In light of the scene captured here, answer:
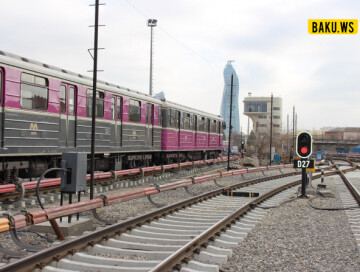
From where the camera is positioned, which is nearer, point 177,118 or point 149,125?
point 149,125

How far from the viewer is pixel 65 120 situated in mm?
14016

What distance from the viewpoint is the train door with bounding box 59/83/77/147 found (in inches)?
546

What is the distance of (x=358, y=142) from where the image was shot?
389 feet

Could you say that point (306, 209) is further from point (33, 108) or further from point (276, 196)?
point (33, 108)

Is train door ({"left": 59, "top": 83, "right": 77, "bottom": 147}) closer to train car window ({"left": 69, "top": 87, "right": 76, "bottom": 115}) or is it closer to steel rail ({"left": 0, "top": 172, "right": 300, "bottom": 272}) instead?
train car window ({"left": 69, "top": 87, "right": 76, "bottom": 115})

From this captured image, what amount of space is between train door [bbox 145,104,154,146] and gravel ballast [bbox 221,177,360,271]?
1039 centimetres

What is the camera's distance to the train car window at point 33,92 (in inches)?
477

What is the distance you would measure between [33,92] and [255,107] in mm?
137373

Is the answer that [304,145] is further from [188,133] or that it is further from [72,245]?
[188,133]

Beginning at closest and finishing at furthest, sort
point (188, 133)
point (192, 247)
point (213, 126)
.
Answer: point (192, 247) < point (188, 133) < point (213, 126)

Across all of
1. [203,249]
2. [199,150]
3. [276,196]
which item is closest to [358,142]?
[199,150]

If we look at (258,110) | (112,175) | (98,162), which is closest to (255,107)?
(258,110)

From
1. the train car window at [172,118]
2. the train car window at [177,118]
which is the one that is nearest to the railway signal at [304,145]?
the train car window at [172,118]

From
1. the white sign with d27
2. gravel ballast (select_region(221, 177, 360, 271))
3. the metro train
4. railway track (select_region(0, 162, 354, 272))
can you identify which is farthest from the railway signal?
the metro train
